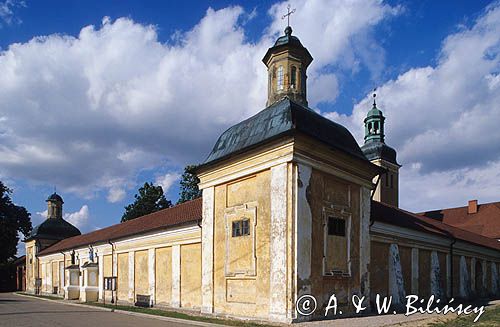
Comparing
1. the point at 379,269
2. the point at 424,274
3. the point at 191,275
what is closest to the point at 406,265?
the point at 424,274

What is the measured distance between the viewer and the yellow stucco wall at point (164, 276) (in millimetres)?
20312

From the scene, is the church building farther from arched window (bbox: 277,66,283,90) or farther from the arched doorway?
the arched doorway

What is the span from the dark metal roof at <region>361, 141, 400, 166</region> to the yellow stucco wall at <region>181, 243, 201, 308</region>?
27701 mm

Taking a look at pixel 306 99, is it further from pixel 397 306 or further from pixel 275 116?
pixel 397 306

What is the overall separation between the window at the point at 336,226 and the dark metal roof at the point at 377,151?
28615 millimetres

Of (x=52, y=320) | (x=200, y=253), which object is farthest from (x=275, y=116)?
(x=52, y=320)

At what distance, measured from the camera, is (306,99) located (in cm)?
1802

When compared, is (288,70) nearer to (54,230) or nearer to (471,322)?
(471,322)

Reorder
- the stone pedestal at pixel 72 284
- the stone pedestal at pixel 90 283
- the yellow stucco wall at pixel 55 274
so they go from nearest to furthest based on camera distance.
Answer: the stone pedestal at pixel 90 283, the stone pedestal at pixel 72 284, the yellow stucco wall at pixel 55 274

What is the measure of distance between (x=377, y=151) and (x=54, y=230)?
111ft

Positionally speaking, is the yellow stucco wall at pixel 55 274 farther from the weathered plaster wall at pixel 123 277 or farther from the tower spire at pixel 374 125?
the tower spire at pixel 374 125

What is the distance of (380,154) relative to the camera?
4309cm

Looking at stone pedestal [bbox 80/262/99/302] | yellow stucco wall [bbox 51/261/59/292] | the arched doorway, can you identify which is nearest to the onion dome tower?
yellow stucco wall [bbox 51/261/59/292]

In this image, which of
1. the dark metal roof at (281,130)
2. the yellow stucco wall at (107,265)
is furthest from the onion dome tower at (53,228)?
the dark metal roof at (281,130)
